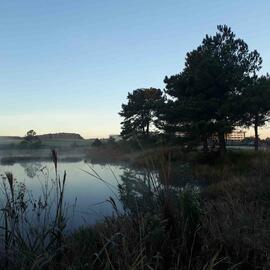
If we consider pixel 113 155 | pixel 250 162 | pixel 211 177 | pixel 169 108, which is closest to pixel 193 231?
pixel 211 177

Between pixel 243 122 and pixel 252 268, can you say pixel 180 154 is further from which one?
pixel 252 268

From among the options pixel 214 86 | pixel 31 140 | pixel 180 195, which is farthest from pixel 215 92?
pixel 31 140

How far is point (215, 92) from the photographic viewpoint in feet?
78.2

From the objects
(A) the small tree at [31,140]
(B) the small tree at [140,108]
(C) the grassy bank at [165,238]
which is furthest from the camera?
(A) the small tree at [31,140]

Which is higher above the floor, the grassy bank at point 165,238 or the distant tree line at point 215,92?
the distant tree line at point 215,92

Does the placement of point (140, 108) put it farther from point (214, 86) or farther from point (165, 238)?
point (165, 238)

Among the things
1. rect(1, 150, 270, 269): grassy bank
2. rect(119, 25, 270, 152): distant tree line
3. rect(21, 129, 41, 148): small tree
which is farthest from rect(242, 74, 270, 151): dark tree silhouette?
rect(21, 129, 41, 148): small tree

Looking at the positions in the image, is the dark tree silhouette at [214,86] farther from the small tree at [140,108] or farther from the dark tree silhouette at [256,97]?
the small tree at [140,108]

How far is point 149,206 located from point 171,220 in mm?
429

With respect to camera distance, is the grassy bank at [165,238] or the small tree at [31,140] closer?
the grassy bank at [165,238]

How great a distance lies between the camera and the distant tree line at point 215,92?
22328 millimetres

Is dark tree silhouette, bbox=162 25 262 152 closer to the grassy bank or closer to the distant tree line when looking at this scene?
the distant tree line

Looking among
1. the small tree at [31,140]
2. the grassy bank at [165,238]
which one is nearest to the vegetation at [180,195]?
the grassy bank at [165,238]

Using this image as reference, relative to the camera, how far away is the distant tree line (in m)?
22.3
